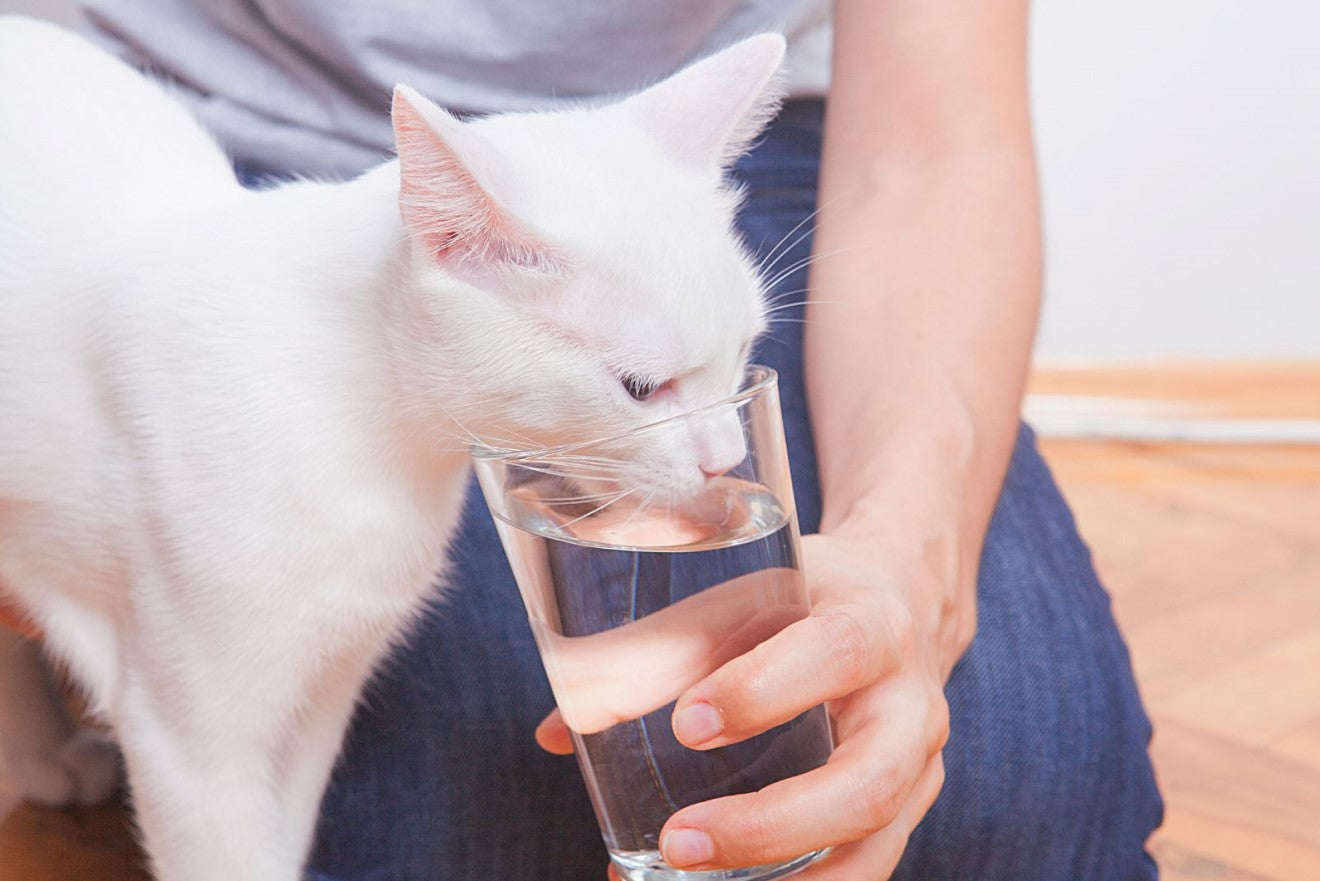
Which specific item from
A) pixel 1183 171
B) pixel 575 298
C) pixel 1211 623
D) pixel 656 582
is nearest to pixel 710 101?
pixel 575 298

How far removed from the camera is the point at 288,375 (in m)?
0.54

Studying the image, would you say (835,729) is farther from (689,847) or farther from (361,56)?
(361,56)

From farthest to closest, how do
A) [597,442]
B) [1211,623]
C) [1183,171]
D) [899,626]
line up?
[1183,171] → [1211,623] → [899,626] → [597,442]

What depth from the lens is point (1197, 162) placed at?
166 cm

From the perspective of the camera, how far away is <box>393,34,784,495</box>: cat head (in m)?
0.47

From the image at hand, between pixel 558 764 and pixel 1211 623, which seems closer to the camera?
pixel 558 764

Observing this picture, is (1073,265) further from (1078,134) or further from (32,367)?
(32,367)

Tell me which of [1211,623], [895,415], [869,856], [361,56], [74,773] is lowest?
[1211,623]

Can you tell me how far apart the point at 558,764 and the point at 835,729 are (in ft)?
0.75

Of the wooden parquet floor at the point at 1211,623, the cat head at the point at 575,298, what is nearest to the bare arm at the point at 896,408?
the cat head at the point at 575,298

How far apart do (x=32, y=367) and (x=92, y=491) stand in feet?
0.21

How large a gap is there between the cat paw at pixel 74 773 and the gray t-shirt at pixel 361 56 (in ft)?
1.49

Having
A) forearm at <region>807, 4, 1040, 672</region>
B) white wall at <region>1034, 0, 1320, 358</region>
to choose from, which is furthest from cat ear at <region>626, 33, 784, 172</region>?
white wall at <region>1034, 0, 1320, 358</region>

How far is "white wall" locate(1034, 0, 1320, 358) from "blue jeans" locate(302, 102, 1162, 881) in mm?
1001
